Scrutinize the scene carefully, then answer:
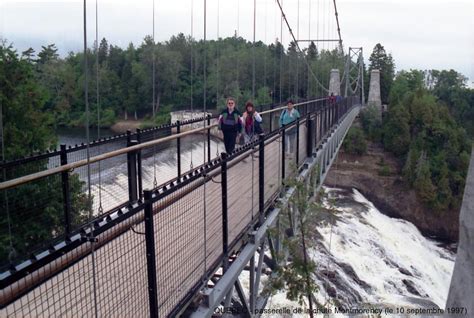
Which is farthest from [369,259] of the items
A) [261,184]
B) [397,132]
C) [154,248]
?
[397,132]

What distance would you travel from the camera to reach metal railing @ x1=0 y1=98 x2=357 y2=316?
2.71 m

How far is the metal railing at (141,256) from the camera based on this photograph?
2.71 m

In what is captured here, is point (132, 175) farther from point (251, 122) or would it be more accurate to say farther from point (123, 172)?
point (123, 172)

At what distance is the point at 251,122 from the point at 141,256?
4.42 m

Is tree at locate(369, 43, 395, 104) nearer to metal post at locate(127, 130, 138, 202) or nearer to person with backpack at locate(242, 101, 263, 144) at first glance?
person with backpack at locate(242, 101, 263, 144)

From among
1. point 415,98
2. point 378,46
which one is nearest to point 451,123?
point 415,98

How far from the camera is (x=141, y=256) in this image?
11.2ft

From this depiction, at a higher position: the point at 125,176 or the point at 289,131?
A: the point at 289,131

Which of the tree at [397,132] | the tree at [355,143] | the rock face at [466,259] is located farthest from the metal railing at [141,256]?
the tree at [397,132]

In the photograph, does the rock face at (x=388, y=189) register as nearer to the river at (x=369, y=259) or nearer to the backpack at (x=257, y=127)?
the river at (x=369, y=259)

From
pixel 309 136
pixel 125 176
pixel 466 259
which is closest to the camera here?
pixel 466 259

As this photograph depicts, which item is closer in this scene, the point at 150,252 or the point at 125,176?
the point at 150,252

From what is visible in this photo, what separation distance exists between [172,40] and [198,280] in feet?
94.5

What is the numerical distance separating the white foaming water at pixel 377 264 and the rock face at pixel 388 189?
267cm
